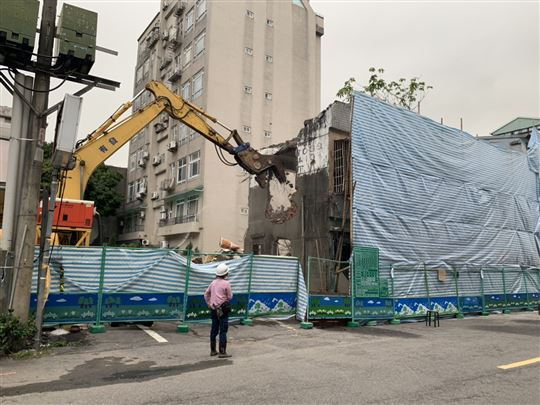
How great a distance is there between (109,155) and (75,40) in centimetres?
530

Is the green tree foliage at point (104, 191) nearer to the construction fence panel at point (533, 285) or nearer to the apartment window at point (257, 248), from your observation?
the apartment window at point (257, 248)

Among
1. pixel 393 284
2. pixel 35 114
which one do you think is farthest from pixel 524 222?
pixel 35 114

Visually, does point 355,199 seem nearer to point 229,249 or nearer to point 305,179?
point 305,179

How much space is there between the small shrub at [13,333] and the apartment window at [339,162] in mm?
10837

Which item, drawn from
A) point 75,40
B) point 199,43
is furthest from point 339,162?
point 199,43

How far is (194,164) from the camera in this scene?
34156 millimetres

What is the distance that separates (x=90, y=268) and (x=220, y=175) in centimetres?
2350

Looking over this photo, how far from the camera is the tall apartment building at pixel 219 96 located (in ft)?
107

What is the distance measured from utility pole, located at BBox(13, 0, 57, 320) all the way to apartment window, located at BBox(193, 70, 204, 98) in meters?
26.4

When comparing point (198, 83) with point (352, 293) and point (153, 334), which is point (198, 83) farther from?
point (153, 334)

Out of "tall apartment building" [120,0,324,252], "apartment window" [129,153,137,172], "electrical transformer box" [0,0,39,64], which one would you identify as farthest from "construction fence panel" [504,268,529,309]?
"apartment window" [129,153,137,172]

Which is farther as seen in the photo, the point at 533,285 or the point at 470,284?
the point at 533,285

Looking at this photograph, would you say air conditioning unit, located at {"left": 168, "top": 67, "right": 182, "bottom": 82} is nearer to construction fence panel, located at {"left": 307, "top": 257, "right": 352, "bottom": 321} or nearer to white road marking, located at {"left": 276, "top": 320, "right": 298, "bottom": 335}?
construction fence panel, located at {"left": 307, "top": 257, "right": 352, "bottom": 321}

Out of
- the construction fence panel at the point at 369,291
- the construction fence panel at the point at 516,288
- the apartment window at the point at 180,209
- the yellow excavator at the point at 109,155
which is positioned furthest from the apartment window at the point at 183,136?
the construction fence panel at the point at 516,288
